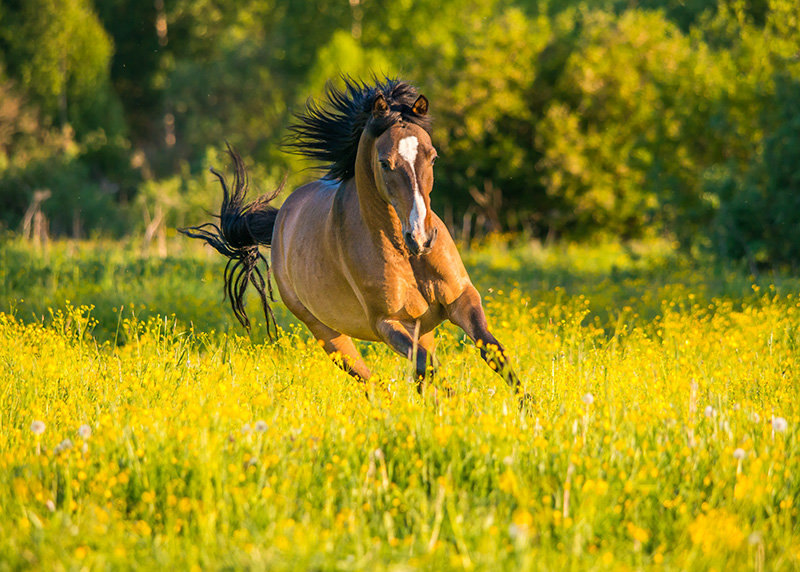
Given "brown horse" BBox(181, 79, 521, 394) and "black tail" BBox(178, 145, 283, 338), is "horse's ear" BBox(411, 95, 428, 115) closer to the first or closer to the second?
"brown horse" BBox(181, 79, 521, 394)

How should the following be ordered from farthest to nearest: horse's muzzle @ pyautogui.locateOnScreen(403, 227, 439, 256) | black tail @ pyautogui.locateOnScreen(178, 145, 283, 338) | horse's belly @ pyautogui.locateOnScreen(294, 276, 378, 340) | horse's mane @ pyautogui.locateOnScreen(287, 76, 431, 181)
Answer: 1. black tail @ pyautogui.locateOnScreen(178, 145, 283, 338)
2. horse's belly @ pyautogui.locateOnScreen(294, 276, 378, 340)
3. horse's mane @ pyautogui.locateOnScreen(287, 76, 431, 181)
4. horse's muzzle @ pyautogui.locateOnScreen(403, 227, 439, 256)

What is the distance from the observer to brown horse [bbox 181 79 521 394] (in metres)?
4.99

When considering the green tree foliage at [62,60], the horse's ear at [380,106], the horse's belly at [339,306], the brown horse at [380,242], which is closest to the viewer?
the brown horse at [380,242]

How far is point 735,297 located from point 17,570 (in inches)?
349

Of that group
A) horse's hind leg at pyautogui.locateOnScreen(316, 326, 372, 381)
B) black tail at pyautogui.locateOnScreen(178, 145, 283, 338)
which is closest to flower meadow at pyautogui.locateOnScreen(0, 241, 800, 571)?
horse's hind leg at pyautogui.locateOnScreen(316, 326, 372, 381)

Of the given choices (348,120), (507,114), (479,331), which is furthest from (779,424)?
(507,114)

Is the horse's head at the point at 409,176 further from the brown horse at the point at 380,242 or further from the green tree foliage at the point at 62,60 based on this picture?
the green tree foliage at the point at 62,60

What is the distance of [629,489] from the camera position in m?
3.39

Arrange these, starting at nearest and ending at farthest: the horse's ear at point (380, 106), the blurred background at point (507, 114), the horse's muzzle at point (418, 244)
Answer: the horse's muzzle at point (418, 244)
the horse's ear at point (380, 106)
the blurred background at point (507, 114)

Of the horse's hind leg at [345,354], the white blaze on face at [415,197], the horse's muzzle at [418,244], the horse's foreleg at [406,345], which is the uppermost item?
the white blaze on face at [415,197]

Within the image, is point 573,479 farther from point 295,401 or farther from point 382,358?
point 382,358

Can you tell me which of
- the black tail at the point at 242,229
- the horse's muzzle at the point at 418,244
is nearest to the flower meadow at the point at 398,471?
the horse's muzzle at the point at 418,244

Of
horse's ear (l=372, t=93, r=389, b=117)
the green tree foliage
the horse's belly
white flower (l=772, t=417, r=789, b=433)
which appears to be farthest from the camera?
the green tree foliage

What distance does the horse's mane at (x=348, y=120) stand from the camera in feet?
17.6
